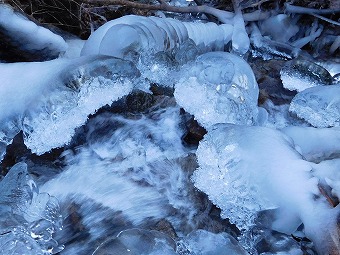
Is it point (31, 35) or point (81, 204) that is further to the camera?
point (31, 35)

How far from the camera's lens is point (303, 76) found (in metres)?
4.23

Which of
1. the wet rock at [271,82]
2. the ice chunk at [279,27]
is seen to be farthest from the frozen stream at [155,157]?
the ice chunk at [279,27]

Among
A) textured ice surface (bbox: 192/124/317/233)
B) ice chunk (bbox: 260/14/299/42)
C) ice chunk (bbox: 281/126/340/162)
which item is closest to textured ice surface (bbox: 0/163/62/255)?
textured ice surface (bbox: 192/124/317/233)

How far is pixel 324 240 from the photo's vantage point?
6.66ft

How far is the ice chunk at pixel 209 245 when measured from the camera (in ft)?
6.40

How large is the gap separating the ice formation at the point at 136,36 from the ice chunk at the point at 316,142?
49.0 inches

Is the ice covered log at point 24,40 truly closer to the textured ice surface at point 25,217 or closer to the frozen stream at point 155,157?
the frozen stream at point 155,157

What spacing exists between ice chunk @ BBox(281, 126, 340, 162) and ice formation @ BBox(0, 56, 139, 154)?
1.17 m

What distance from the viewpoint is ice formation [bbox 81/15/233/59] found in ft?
11.3

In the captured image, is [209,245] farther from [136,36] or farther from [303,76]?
[303,76]

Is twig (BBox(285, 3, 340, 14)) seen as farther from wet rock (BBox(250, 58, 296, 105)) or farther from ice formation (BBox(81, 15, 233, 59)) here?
ice formation (BBox(81, 15, 233, 59))

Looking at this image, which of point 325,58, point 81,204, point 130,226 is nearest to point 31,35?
point 81,204

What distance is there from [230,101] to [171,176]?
0.73 m

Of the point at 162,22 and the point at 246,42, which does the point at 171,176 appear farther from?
the point at 246,42
